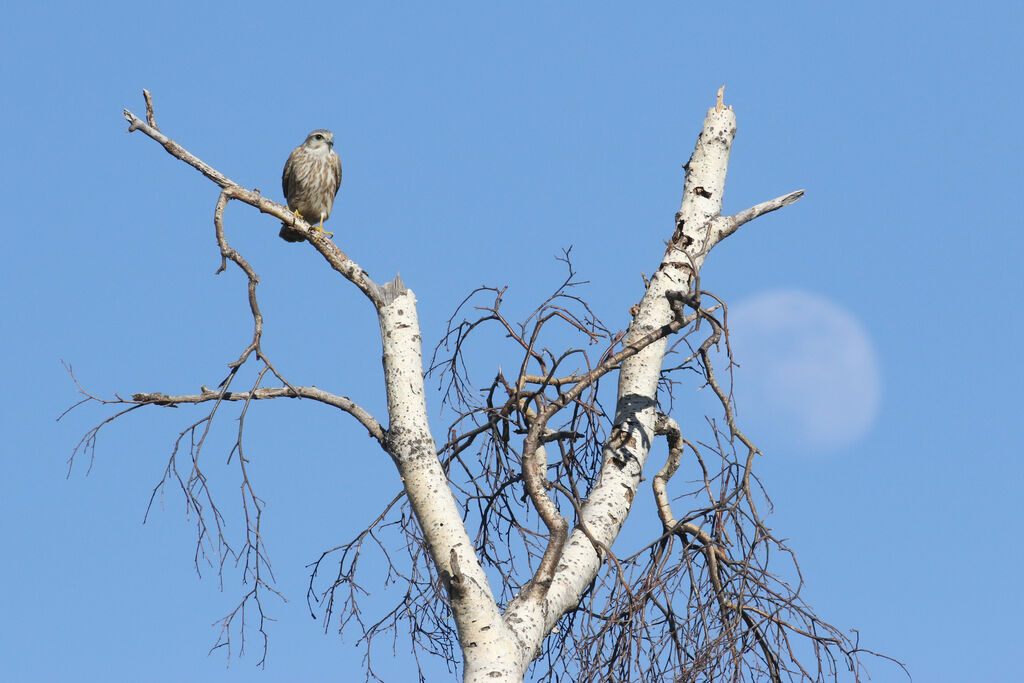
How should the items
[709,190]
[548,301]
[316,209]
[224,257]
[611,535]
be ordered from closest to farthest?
[224,257] → [611,535] → [548,301] → [709,190] → [316,209]

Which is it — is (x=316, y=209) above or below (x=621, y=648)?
above

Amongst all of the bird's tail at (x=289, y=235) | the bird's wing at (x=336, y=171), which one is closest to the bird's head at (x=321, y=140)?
the bird's wing at (x=336, y=171)

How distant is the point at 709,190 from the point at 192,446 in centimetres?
345

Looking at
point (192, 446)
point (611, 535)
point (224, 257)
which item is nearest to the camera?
point (192, 446)

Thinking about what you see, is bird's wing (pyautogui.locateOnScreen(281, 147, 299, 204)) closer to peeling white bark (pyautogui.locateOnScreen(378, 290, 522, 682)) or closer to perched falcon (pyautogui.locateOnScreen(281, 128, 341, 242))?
perched falcon (pyautogui.locateOnScreen(281, 128, 341, 242))

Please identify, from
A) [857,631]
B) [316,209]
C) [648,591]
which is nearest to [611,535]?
[648,591]

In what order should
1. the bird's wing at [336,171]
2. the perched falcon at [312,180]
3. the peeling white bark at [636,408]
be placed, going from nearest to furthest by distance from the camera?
the peeling white bark at [636,408] < the perched falcon at [312,180] < the bird's wing at [336,171]

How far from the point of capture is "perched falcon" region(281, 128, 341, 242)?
741 centimetres

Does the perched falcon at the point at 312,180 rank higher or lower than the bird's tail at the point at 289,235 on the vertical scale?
higher

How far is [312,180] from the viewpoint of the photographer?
7410 millimetres

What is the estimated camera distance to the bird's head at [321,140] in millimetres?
7637

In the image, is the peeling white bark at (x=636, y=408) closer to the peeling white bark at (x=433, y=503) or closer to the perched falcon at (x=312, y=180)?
the peeling white bark at (x=433, y=503)

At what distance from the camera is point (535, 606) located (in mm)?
4715

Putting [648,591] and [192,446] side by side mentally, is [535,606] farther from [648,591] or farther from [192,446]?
[192,446]
